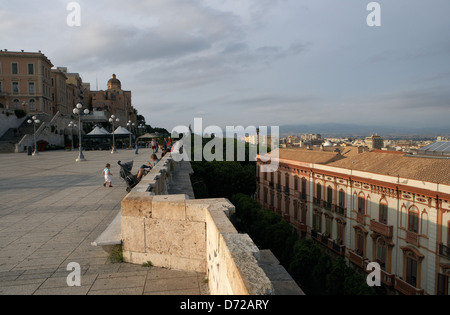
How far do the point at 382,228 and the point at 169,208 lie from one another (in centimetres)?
1910

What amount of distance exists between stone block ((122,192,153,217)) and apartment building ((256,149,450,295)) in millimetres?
16687

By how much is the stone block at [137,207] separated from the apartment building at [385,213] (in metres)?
16.7

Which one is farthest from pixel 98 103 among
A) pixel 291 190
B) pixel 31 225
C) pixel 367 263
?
pixel 31 225

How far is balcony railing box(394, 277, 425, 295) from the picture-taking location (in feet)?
56.0

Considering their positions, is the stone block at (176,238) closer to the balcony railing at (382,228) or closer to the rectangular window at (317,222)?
the balcony railing at (382,228)

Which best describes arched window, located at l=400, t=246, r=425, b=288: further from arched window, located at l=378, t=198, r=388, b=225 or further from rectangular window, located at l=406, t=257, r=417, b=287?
arched window, located at l=378, t=198, r=388, b=225

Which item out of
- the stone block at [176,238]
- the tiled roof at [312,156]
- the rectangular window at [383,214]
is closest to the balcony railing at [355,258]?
the rectangular window at [383,214]

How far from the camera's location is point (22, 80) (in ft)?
165

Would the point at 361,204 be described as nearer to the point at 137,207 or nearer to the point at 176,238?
the point at 176,238

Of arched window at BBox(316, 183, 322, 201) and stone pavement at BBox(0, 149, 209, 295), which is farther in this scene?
arched window at BBox(316, 183, 322, 201)

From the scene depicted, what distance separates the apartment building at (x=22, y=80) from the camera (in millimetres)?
49688

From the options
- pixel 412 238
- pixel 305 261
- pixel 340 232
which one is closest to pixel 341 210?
pixel 340 232

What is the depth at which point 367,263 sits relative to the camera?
824 inches

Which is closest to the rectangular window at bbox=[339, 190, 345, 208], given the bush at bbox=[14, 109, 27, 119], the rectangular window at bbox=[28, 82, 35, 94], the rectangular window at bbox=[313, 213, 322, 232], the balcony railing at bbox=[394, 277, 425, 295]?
the rectangular window at bbox=[313, 213, 322, 232]
